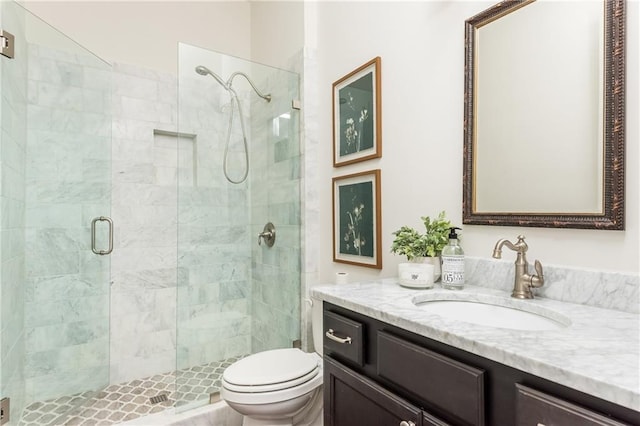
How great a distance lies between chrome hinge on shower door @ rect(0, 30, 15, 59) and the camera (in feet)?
5.36

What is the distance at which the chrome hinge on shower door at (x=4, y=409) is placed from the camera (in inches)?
64.2

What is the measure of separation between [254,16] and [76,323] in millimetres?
2666

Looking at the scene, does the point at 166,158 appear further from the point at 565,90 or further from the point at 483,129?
the point at 565,90

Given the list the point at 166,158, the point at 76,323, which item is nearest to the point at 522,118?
the point at 166,158

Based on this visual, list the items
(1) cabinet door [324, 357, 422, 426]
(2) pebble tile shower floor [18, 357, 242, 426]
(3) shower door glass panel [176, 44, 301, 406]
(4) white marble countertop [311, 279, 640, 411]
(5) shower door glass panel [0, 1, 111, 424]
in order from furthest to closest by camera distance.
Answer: (3) shower door glass panel [176, 44, 301, 406]
(2) pebble tile shower floor [18, 357, 242, 426]
(5) shower door glass panel [0, 1, 111, 424]
(1) cabinet door [324, 357, 422, 426]
(4) white marble countertop [311, 279, 640, 411]

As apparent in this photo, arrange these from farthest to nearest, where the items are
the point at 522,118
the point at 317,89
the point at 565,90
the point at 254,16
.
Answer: the point at 254,16
the point at 317,89
the point at 522,118
the point at 565,90

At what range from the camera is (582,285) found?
1.04 m

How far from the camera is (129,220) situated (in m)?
2.48

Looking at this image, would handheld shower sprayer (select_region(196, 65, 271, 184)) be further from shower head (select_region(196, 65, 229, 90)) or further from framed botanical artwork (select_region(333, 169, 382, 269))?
framed botanical artwork (select_region(333, 169, 382, 269))

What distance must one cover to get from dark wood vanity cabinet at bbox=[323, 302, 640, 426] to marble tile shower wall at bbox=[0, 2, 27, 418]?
155 centimetres

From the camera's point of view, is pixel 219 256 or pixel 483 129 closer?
pixel 483 129

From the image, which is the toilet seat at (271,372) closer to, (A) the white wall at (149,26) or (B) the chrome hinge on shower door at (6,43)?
(B) the chrome hinge on shower door at (6,43)

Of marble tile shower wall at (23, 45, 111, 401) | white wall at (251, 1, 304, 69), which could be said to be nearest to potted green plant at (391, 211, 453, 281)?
white wall at (251, 1, 304, 69)

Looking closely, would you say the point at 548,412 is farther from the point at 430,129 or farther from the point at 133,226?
the point at 133,226
